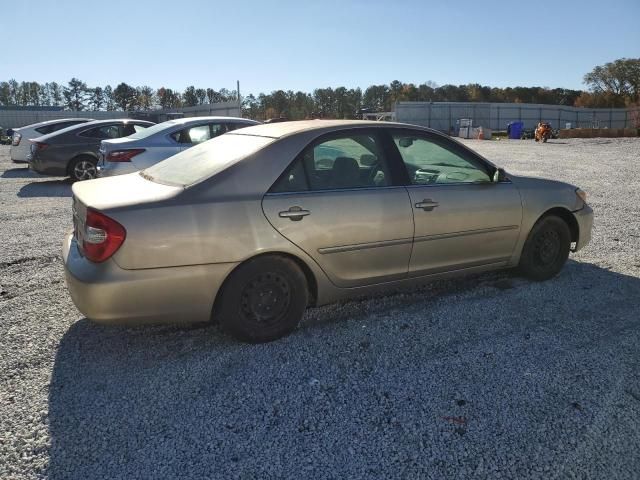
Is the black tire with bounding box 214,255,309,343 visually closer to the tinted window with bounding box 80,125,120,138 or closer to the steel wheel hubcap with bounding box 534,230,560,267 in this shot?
the steel wheel hubcap with bounding box 534,230,560,267

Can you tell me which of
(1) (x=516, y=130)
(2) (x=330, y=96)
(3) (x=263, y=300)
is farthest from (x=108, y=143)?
(2) (x=330, y=96)

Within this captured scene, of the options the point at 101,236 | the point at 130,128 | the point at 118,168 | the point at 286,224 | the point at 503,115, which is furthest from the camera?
the point at 503,115

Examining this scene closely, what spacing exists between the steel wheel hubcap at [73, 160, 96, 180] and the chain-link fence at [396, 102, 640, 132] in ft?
167

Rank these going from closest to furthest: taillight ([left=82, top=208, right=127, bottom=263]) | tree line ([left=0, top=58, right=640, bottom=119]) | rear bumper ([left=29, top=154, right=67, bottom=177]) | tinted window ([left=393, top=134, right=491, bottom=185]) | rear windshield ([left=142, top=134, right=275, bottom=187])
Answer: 1. taillight ([left=82, top=208, right=127, bottom=263])
2. rear windshield ([left=142, top=134, right=275, bottom=187])
3. tinted window ([left=393, top=134, right=491, bottom=185])
4. rear bumper ([left=29, top=154, right=67, bottom=177])
5. tree line ([left=0, top=58, right=640, bottom=119])

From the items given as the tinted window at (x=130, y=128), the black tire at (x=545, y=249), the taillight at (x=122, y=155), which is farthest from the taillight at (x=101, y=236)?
the tinted window at (x=130, y=128)

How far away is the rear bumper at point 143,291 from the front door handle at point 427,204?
5.17ft

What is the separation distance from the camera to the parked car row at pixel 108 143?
9.05 m

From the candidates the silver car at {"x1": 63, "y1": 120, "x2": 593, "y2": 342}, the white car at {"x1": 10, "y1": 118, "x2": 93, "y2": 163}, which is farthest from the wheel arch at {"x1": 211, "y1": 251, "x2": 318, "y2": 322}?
the white car at {"x1": 10, "y1": 118, "x2": 93, "y2": 163}

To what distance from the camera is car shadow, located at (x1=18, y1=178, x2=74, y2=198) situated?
10580mm

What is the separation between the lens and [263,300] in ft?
11.7

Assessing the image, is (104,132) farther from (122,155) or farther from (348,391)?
(348,391)

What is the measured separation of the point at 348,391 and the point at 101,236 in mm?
1778

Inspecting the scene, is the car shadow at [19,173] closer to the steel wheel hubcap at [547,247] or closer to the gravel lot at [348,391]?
the gravel lot at [348,391]

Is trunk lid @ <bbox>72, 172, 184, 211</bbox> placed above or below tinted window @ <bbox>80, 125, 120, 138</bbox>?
below
